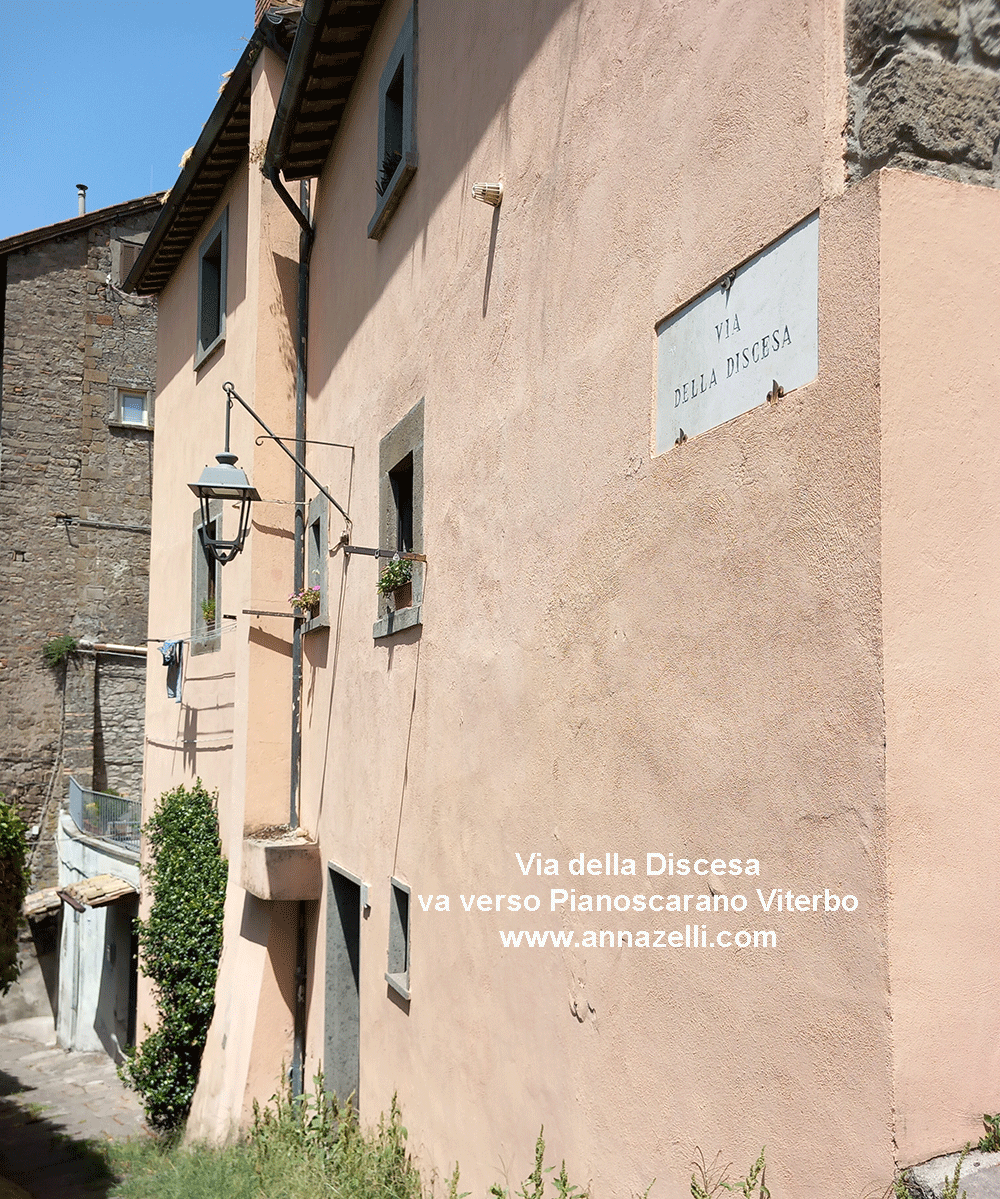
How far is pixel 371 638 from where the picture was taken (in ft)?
23.0

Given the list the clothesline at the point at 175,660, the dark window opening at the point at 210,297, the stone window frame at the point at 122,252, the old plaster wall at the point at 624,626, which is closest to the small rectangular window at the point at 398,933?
the old plaster wall at the point at 624,626

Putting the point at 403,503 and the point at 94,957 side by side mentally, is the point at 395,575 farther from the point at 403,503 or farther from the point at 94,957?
the point at 94,957

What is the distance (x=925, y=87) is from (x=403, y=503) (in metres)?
4.50

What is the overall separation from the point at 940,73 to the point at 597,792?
2316 millimetres

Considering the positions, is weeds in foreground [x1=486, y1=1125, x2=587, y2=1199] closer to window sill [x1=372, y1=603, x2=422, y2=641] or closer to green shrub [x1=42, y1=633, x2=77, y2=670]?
window sill [x1=372, y1=603, x2=422, y2=641]

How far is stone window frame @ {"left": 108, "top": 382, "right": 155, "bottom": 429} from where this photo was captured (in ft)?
65.7

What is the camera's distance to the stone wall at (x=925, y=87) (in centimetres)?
265

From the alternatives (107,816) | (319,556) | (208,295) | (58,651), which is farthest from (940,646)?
(58,651)

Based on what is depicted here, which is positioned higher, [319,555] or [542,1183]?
[319,555]

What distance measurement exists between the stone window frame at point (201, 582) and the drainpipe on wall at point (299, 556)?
2134 mm

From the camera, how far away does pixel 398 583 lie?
6344 mm

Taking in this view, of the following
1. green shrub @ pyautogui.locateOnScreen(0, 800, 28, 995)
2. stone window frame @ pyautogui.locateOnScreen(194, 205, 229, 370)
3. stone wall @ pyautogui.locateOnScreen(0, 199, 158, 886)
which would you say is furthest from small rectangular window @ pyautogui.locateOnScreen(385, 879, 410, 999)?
stone wall @ pyautogui.locateOnScreen(0, 199, 158, 886)

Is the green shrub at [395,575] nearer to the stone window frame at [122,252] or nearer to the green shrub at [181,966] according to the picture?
the green shrub at [181,966]

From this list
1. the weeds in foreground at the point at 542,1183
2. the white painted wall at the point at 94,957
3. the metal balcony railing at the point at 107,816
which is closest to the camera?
the weeds in foreground at the point at 542,1183
